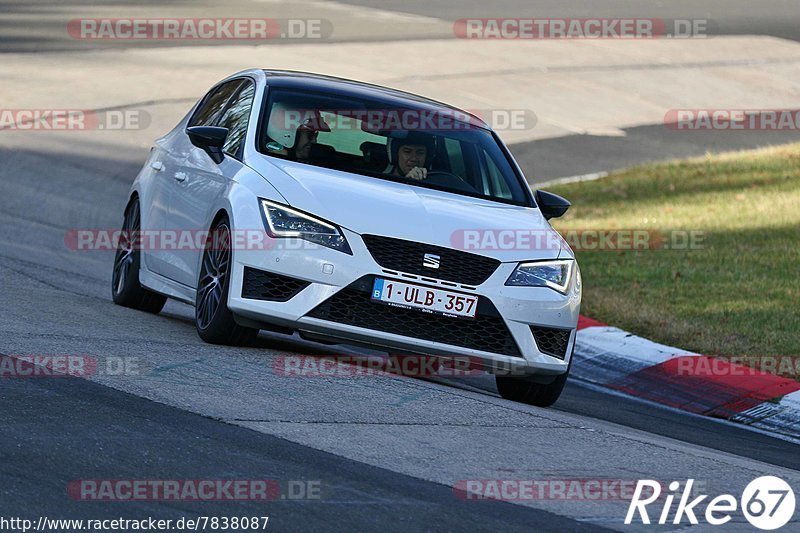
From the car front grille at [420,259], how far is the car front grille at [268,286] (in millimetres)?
472

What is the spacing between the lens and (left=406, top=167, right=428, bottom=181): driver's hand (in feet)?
30.1

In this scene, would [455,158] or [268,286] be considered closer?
[268,286]

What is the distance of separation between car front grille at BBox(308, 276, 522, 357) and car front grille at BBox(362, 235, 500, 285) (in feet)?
0.43

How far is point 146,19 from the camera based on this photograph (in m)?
30.3

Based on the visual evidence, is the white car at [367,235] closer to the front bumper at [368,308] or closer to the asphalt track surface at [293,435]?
the front bumper at [368,308]

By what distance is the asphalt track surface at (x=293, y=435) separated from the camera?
572cm

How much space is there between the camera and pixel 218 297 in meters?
8.60

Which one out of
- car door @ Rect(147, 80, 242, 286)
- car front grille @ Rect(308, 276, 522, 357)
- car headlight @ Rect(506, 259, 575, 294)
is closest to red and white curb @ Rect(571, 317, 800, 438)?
car headlight @ Rect(506, 259, 575, 294)

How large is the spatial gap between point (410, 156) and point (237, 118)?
45.7 inches

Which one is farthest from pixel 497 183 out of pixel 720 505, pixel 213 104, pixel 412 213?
pixel 720 505

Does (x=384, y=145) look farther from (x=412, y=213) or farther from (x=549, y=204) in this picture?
(x=549, y=204)

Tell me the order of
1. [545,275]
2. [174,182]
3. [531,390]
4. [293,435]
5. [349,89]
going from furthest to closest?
[174,182], [349,89], [531,390], [545,275], [293,435]

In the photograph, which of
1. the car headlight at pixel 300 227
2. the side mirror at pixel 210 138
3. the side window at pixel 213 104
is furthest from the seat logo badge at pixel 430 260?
the side window at pixel 213 104

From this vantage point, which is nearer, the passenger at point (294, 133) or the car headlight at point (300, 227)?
the car headlight at point (300, 227)
